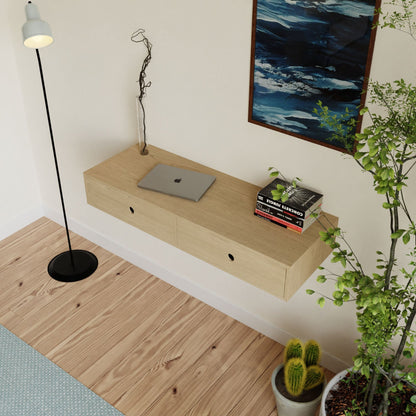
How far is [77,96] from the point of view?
2.88 m

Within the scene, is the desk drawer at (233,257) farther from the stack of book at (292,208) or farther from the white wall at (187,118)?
the white wall at (187,118)

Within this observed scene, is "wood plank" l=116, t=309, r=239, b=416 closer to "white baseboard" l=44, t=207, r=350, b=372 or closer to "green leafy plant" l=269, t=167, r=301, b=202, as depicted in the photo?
"white baseboard" l=44, t=207, r=350, b=372

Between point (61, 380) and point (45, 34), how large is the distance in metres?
1.55

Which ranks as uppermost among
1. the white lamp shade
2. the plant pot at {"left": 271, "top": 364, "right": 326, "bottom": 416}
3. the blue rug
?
the white lamp shade

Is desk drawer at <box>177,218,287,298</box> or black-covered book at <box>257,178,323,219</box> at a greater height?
black-covered book at <box>257,178,323,219</box>

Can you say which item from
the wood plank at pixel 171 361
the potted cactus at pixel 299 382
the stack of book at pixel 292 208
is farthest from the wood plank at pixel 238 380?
the stack of book at pixel 292 208

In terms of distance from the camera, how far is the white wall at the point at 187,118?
6.91 feet

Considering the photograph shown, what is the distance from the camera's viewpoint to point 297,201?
6.80ft

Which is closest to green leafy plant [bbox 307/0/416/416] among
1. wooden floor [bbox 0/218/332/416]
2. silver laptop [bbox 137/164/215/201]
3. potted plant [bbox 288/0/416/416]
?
potted plant [bbox 288/0/416/416]

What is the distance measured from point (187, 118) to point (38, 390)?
1416mm

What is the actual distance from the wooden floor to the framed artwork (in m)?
1.17

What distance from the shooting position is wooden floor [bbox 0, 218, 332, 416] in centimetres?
249

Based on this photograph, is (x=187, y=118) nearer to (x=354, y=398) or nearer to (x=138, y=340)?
(x=138, y=340)

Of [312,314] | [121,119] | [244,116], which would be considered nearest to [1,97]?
[121,119]
